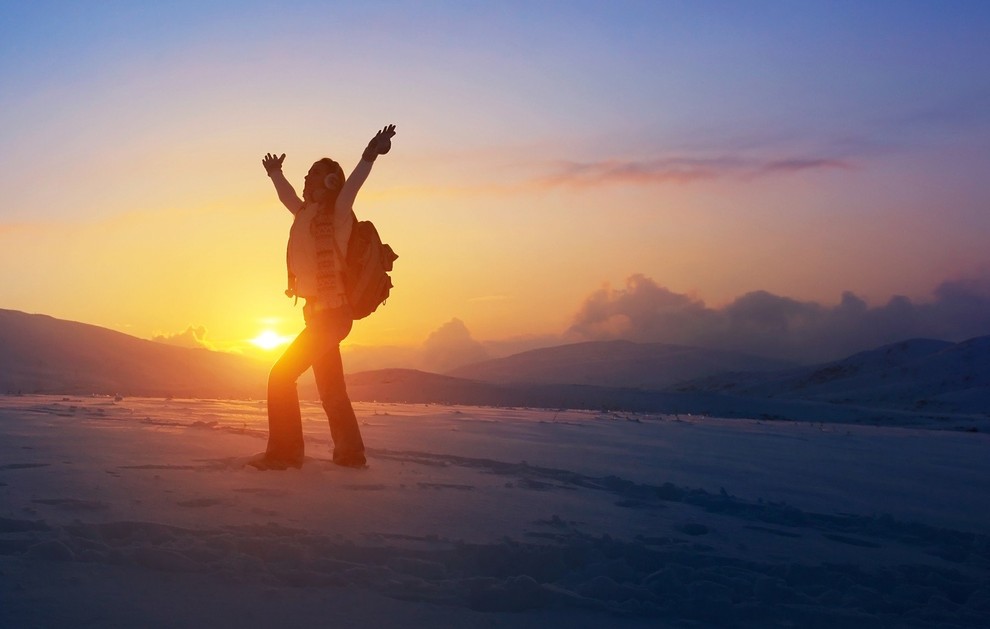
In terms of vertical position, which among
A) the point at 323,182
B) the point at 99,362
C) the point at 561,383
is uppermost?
the point at 323,182

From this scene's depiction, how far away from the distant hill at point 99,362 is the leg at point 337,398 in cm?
1732

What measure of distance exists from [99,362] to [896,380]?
26387mm

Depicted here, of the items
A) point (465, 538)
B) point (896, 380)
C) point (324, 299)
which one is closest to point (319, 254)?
point (324, 299)

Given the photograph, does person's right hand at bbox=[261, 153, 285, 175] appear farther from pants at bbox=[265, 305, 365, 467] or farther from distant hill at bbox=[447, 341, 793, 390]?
distant hill at bbox=[447, 341, 793, 390]

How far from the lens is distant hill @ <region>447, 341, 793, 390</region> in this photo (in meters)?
61.2

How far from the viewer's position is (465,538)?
388cm

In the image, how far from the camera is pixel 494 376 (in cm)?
6056

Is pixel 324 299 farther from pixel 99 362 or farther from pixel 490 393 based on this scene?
pixel 99 362

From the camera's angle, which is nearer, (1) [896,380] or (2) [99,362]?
(2) [99,362]

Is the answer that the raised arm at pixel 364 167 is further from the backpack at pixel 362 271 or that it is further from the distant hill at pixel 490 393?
the distant hill at pixel 490 393

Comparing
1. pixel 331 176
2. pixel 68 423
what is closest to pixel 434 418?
pixel 68 423

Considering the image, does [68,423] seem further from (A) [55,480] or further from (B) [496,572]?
(B) [496,572]

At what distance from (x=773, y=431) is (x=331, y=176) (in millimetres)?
6493

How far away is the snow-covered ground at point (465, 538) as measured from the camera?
3.10m
